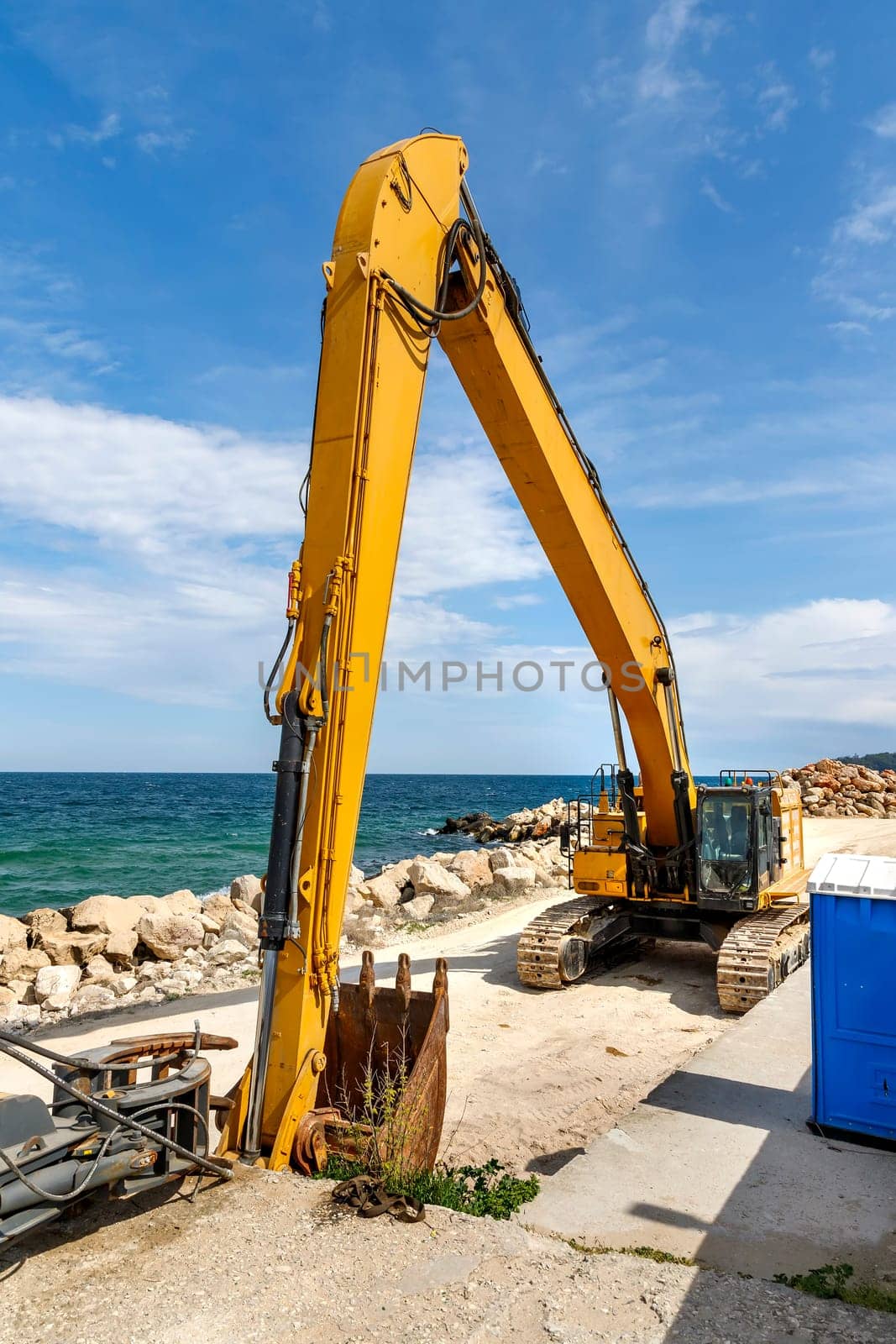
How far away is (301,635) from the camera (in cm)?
536

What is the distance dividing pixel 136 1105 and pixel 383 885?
17.0 m

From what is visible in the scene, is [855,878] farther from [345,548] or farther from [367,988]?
[345,548]

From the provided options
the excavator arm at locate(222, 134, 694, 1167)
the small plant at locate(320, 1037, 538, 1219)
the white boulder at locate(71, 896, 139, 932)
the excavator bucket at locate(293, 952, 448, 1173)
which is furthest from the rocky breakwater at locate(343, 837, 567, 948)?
the excavator arm at locate(222, 134, 694, 1167)

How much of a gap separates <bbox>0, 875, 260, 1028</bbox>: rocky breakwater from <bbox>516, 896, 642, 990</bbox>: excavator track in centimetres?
463

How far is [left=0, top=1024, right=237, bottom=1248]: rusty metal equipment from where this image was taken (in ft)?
11.6

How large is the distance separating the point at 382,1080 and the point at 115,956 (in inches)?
432

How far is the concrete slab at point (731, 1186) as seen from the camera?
427cm

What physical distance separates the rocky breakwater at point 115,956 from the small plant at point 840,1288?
9862 mm

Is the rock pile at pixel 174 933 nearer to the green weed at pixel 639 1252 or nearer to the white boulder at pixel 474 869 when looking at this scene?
the white boulder at pixel 474 869

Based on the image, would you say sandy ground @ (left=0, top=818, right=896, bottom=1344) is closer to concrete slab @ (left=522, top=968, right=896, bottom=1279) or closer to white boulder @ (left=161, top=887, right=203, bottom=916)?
concrete slab @ (left=522, top=968, right=896, bottom=1279)

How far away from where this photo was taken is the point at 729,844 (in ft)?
34.1

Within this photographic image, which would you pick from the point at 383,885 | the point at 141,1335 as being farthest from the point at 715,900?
the point at 383,885

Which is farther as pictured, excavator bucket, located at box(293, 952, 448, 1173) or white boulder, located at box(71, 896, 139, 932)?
white boulder, located at box(71, 896, 139, 932)

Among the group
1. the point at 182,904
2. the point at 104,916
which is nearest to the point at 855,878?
the point at 104,916
